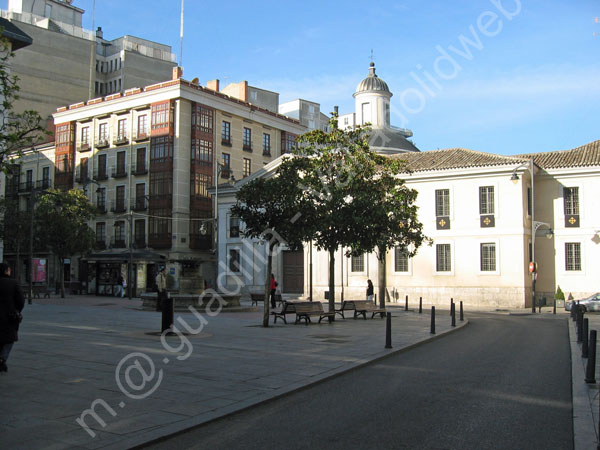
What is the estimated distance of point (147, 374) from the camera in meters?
9.45

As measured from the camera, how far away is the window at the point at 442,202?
125 feet

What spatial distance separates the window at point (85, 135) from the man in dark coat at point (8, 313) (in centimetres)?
5047

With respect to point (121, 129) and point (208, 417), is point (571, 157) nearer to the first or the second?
point (208, 417)

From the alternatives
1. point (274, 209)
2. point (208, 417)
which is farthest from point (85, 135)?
point (208, 417)

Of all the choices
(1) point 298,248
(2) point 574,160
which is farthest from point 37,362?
(2) point 574,160

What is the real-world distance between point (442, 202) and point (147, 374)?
3164cm

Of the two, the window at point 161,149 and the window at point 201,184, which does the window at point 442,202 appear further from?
the window at point 161,149

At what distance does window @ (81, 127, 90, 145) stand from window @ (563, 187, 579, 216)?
43243mm

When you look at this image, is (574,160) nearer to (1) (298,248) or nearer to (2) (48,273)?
(1) (298,248)

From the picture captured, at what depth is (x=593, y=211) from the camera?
35.2m

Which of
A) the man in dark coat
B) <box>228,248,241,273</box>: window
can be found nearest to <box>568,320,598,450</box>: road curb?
the man in dark coat

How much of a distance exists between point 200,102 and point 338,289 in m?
21.4

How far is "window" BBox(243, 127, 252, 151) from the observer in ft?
179

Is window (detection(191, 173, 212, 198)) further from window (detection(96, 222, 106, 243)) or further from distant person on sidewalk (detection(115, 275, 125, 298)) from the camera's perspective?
window (detection(96, 222, 106, 243))
